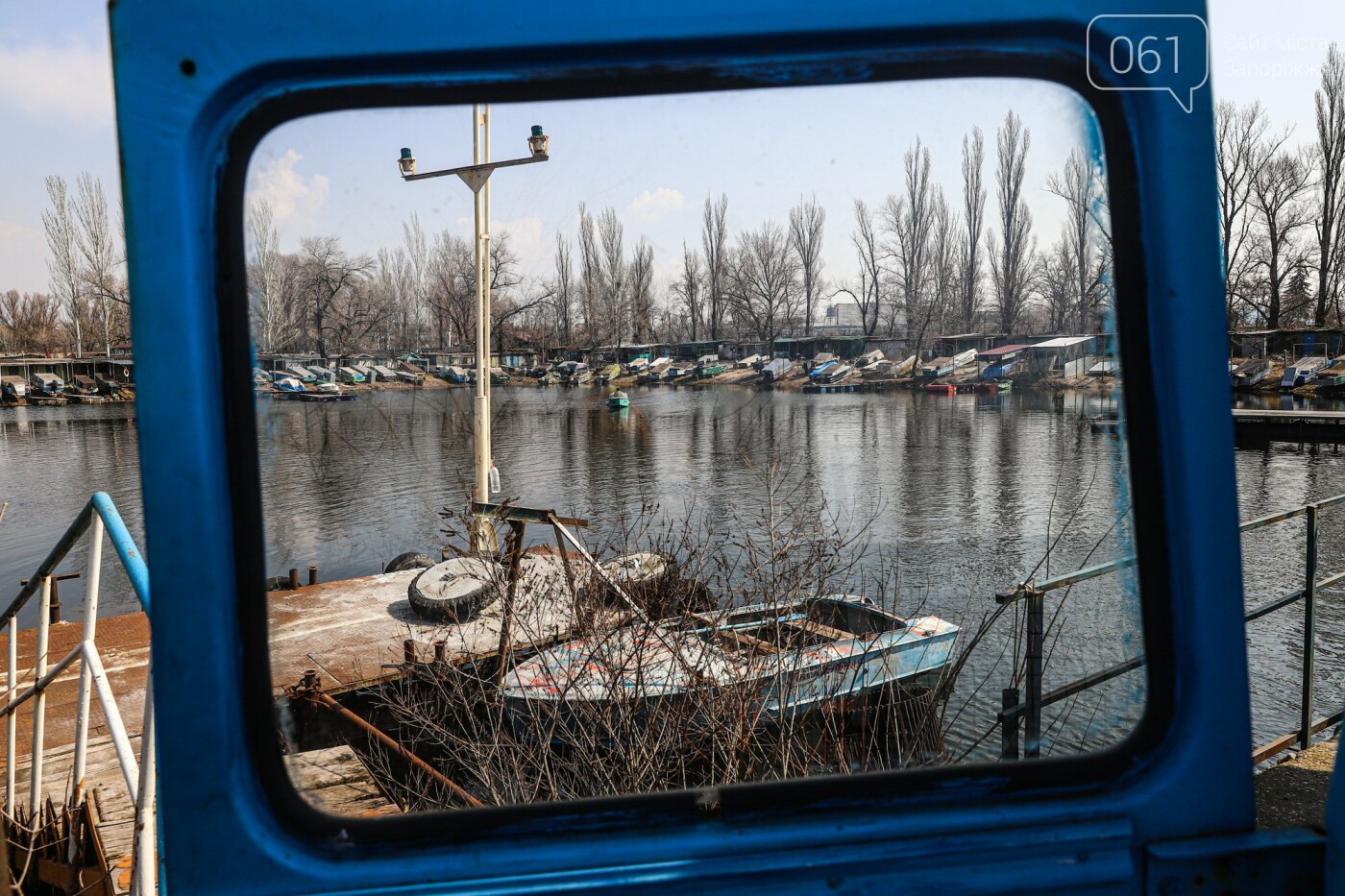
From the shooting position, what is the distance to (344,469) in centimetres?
128

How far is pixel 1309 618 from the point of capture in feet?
13.6

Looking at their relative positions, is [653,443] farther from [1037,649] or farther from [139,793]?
[139,793]

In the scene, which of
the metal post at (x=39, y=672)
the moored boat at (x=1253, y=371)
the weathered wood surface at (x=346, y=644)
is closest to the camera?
the metal post at (x=39, y=672)

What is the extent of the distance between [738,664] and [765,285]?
11.9 ft

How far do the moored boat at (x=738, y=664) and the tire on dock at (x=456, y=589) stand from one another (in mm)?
661

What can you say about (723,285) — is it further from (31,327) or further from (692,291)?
(31,327)

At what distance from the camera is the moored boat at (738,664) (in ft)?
15.5

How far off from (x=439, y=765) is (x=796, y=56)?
19.1 feet

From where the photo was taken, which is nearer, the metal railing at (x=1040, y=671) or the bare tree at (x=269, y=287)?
the bare tree at (x=269, y=287)

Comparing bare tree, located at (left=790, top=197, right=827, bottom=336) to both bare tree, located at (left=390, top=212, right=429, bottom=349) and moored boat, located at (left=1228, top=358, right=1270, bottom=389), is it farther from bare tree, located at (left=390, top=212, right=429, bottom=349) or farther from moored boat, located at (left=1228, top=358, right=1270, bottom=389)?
moored boat, located at (left=1228, top=358, right=1270, bottom=389)

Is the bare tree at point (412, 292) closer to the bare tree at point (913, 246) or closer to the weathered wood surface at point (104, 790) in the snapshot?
the bare tree at point (913, 246)

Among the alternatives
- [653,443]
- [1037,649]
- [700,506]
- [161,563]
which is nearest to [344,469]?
[161,563]

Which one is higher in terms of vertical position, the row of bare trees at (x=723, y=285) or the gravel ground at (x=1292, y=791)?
the row of bare trees at (x=723, y=285)

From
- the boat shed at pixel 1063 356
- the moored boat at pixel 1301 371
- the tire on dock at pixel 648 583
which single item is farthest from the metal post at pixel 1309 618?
the moored boat at pixel 1301 371
